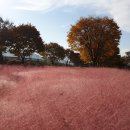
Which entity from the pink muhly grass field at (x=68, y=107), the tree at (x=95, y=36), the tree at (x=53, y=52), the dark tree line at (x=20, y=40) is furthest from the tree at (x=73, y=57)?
the pink muhly grass field at (x=68, y=107)

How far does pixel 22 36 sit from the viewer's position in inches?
2362

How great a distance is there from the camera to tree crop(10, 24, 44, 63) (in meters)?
57.4

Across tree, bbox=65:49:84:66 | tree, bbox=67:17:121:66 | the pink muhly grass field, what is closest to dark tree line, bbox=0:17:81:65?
tree, bbox=67:17:121:66

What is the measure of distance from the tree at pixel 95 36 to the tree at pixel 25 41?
11430 mm

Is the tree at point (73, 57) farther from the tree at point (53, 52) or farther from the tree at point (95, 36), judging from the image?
the tree at point (95, 36)

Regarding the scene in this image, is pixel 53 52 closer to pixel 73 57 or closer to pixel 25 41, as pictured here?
pixel 73 57

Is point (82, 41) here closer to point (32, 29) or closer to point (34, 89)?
point (32, 29)

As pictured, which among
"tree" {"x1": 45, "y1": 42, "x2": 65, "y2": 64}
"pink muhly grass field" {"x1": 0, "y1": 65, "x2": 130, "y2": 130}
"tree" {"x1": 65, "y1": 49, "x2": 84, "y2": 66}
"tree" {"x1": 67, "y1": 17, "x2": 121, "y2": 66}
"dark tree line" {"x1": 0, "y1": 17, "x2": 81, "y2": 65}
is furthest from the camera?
"tree" {"x1": 65, "y1": 49, "x2": 84, "y2": 66}

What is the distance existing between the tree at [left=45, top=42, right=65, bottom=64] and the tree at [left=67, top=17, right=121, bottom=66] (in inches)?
1437

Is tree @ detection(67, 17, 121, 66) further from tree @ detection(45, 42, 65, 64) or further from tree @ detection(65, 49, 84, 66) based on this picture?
tree @ detection(65, 49, 84, 66)

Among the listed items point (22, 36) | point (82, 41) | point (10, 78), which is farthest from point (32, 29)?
point (10, 78)

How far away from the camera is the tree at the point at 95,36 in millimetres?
49500

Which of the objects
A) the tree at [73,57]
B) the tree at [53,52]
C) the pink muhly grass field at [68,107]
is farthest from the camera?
the tree at [73,57]

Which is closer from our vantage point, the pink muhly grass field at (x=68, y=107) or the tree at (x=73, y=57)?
the pink muhly grass field at (x=68, y=107)
